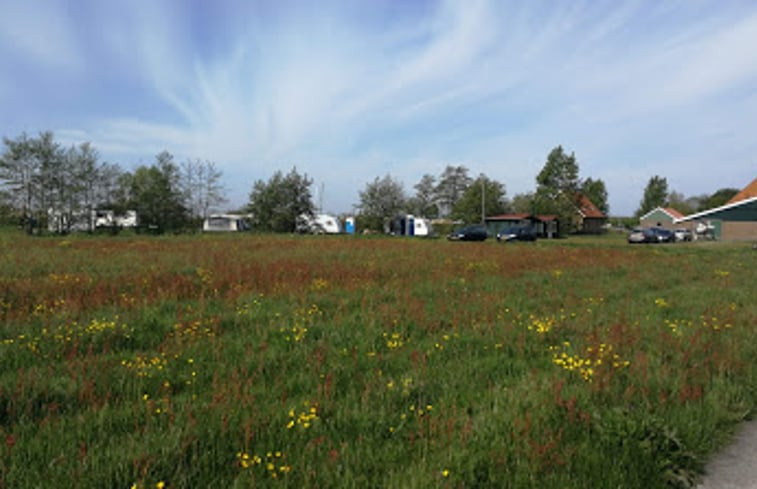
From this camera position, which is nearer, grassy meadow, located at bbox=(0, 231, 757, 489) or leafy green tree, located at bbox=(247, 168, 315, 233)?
grassy meadow, located at bbox=(0, 231, 757, 489)

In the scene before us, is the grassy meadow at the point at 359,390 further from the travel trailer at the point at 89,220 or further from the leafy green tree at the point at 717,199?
the leafy green tree at the point at 717,199

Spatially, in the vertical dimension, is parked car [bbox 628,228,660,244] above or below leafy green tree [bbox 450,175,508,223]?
below

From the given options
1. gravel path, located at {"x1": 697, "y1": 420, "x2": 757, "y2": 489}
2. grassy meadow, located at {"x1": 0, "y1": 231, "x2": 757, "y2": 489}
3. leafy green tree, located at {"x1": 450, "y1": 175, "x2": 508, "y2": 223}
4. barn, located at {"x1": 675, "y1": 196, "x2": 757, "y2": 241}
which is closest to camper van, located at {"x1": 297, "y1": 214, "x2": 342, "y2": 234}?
leafy green tree, located at {"x1": 450, "y1": 175, "x2": 508, "y2": 223}

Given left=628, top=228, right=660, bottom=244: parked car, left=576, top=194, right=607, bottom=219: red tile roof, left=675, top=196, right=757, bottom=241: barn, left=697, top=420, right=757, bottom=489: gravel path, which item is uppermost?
left=576, top=194, right=607, bottom=219: red tile roof

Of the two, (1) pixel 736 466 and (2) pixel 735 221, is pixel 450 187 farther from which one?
(1) pixel 736 466

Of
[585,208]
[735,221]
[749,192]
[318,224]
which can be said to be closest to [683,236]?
[735,221]

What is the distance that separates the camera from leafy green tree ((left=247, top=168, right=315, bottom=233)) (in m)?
53.8

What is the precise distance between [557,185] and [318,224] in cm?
4129

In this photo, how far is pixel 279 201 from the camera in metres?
54.1

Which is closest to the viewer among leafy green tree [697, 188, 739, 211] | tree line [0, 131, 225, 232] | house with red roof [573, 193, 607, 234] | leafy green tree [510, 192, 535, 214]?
tree line [0, 131, 225, 232]

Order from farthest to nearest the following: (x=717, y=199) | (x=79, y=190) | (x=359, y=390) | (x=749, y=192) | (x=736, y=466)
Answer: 1. (x=717, y=199)
2. (x=749, y=192)
3. (x=79, y=190)
4. (x=359, y=390)
5. (x=736, y=466)

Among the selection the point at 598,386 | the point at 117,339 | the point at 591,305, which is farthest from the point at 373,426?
the point at 591,305

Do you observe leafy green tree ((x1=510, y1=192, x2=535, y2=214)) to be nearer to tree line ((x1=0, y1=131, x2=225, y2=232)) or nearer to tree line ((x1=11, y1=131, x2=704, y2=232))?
tree line ((x1=11, y1=131, x2=704, y2=232))

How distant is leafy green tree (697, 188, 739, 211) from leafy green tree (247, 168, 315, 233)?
105676 millimetres
